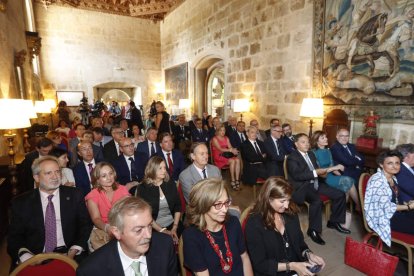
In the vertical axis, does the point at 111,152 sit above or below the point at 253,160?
above

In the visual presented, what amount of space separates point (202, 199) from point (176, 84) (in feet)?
33.9

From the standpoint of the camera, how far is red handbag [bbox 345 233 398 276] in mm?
2154

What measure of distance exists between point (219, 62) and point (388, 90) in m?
6.30

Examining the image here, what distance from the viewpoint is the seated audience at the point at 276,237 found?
1723 millimetres

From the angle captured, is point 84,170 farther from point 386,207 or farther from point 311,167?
point 386,207

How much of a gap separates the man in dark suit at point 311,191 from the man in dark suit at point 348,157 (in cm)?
48

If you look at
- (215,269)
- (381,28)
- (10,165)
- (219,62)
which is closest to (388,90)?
(381,28)

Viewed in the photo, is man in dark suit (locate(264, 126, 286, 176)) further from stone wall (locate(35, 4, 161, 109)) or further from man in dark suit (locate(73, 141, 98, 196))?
stone wall (locate(35, 4, 161, 109))

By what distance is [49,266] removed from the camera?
144cm

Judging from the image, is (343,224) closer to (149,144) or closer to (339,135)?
(339,135)

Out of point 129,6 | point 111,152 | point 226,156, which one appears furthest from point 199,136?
point 129,6

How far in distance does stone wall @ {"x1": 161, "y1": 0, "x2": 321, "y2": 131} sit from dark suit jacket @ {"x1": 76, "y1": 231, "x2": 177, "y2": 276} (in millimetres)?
4530

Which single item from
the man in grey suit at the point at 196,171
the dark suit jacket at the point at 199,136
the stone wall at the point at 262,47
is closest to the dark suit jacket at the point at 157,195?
the man in grey suit at the point at 196,171

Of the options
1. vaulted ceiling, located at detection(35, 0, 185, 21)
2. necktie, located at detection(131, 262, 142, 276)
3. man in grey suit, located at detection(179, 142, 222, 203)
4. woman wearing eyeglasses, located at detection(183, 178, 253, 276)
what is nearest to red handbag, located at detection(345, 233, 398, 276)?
woman wearing eyeglasses, located at detection(183, 178, 253, 276)
